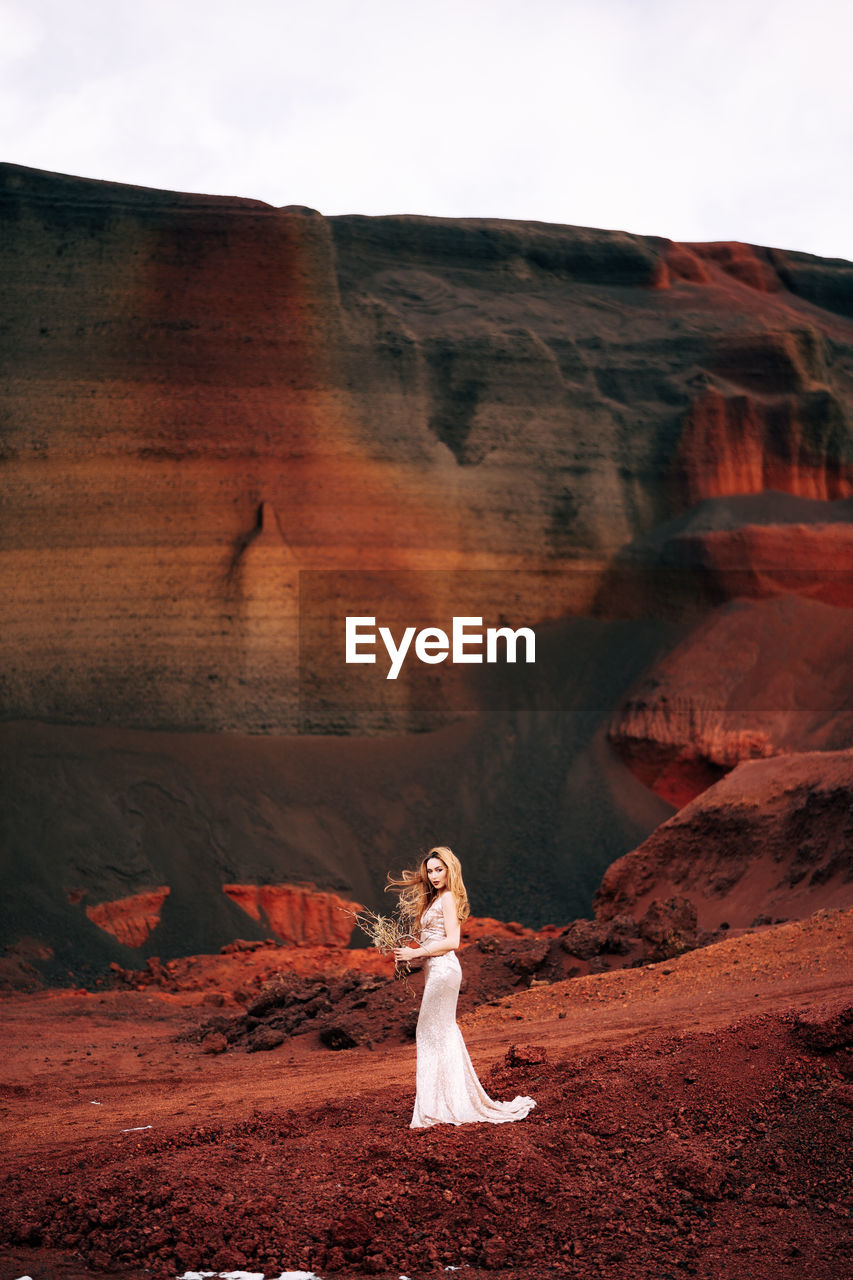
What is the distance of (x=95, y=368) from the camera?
26484 mm

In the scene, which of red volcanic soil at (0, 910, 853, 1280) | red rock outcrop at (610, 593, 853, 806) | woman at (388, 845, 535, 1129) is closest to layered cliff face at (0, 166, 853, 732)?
red rock outcrop at (610, 593, 853, 806)

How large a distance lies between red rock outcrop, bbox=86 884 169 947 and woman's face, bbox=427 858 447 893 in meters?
15.5

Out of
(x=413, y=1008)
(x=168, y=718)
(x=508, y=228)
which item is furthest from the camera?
(x=508, y=228)

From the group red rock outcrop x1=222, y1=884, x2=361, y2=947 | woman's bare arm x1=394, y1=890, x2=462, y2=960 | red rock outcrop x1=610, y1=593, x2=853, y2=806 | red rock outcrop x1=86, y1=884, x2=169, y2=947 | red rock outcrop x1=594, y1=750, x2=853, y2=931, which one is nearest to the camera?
woman's bare arm x1=394, y1=890, x2=462, y2=960

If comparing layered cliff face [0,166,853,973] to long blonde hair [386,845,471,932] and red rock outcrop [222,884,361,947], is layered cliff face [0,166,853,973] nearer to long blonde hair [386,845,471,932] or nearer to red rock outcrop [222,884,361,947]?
red rock outcrop [222,884,361,947]

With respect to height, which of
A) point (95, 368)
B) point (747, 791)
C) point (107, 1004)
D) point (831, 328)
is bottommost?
point (107, 1004)

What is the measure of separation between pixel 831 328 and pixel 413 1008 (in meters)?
29.6

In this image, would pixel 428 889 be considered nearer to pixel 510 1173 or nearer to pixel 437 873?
pixel 437 873

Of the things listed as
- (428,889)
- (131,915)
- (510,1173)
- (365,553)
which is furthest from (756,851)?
(365,553)

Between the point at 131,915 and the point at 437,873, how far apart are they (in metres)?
16.0

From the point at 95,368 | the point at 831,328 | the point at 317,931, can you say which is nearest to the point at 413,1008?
the point at 317,931

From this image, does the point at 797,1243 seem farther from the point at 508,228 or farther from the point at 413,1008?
the point at 508,228

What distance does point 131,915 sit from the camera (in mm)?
21609

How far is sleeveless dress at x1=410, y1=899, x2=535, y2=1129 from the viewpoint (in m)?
6.74
